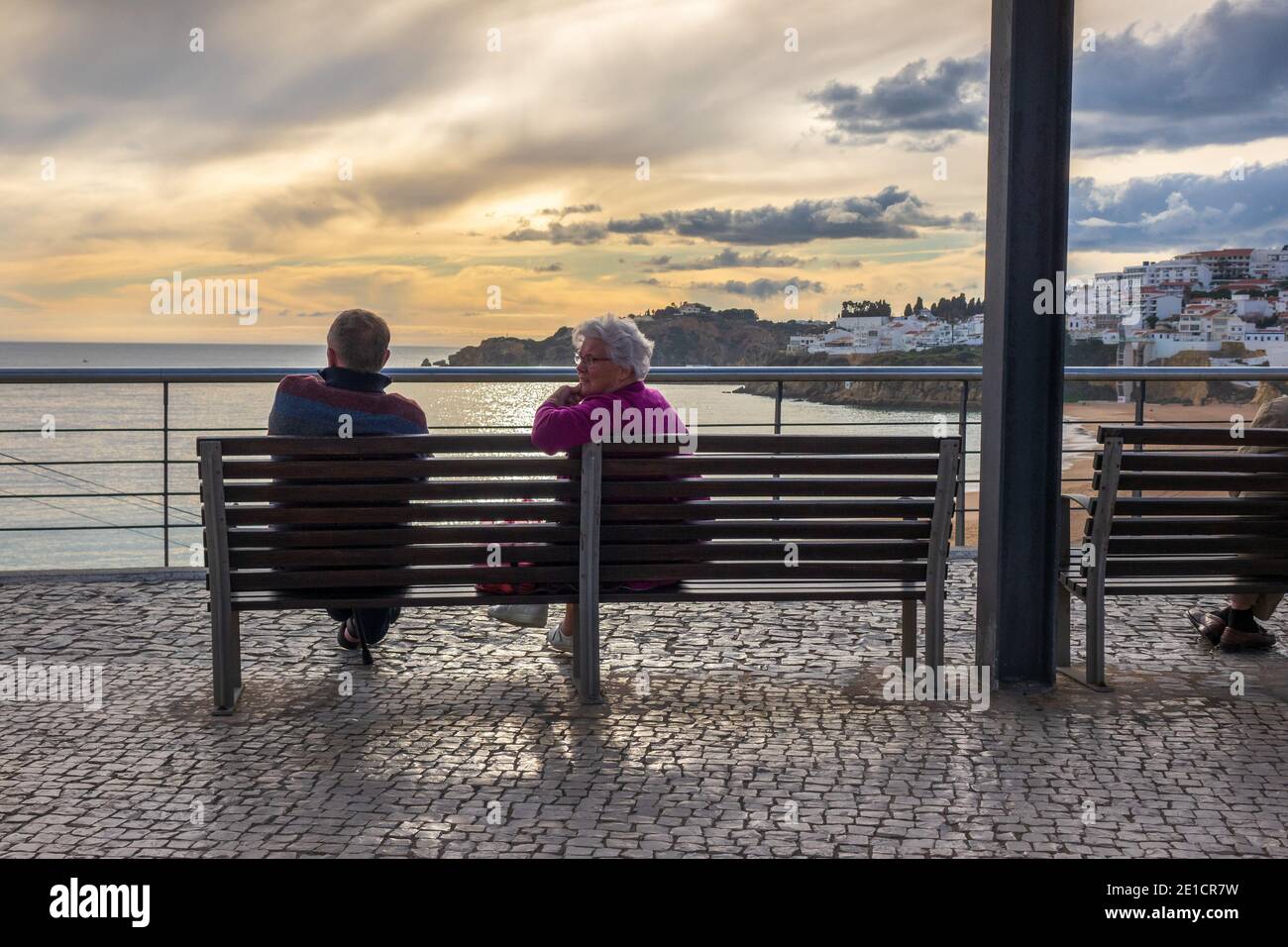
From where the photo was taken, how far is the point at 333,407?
4871 mm

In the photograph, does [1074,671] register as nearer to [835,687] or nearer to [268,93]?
[835,687]

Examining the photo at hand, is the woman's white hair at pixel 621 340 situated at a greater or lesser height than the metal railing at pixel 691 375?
greater

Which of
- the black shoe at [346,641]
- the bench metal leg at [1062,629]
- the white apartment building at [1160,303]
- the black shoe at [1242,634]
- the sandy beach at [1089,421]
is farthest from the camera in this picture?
the white apartment building at [1160,303]

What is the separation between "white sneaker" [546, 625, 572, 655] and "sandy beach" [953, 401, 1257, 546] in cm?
189

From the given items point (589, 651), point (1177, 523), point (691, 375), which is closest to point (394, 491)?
point (589, 651)

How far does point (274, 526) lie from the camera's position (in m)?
4.40

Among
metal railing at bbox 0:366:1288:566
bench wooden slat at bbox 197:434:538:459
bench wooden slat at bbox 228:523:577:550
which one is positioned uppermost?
metal railing at bbox 0:366:1288:566

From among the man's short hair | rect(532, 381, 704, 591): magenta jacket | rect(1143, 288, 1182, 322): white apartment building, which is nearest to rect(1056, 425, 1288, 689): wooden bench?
rect(532, 381, 704, 591): magenta jacket

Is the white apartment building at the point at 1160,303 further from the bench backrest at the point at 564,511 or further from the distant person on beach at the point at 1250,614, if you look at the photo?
the bench backrest at the point at 564,511

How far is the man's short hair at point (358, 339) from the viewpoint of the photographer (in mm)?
4941

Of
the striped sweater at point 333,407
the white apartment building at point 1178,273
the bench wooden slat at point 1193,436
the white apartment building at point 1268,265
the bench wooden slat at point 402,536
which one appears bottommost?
the bench wooden slat at point 402,536

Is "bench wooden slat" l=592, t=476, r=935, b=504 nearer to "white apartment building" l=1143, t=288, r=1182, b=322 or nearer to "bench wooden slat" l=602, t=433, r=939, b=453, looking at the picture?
"bench wooden slat" l=602, t=433, r=939, b=453

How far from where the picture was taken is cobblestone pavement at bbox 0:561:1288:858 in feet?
10.8

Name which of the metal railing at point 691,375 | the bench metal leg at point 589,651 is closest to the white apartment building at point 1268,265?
the metal railing at point 691,375
